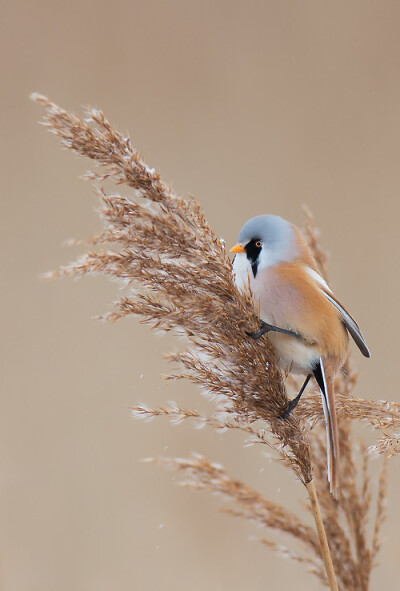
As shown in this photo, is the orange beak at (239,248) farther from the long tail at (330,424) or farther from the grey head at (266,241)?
the long tail at (330,424)

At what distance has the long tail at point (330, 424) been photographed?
0.98m

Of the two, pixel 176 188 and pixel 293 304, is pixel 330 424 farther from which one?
pixel 176 188

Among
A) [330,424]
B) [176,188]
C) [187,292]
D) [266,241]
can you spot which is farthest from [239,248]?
[176,188]

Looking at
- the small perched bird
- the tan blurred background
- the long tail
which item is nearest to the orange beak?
the small perched bird

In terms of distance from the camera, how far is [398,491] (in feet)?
7.83

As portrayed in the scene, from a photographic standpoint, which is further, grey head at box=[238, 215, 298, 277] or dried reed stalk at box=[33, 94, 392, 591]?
grey head at box=[238, 215, 298, 277]

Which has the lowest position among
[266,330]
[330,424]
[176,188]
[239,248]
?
[330,424]

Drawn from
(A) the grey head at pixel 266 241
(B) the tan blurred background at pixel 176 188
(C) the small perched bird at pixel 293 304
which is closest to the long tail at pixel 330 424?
(C) the small perched bird at pixel 293 304

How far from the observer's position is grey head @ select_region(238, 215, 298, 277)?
3.88 ft

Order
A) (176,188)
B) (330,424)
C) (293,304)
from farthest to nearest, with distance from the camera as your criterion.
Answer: (176,188), (293,304), (330,424)

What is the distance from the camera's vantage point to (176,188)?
281 cm

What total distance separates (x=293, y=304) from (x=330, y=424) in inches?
8.4

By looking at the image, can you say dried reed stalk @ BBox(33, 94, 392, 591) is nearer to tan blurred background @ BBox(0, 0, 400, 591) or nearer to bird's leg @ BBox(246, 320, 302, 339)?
bird's leg @ BBox(246, 320, 302, 339)

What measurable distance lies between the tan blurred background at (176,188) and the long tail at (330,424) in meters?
1.06
